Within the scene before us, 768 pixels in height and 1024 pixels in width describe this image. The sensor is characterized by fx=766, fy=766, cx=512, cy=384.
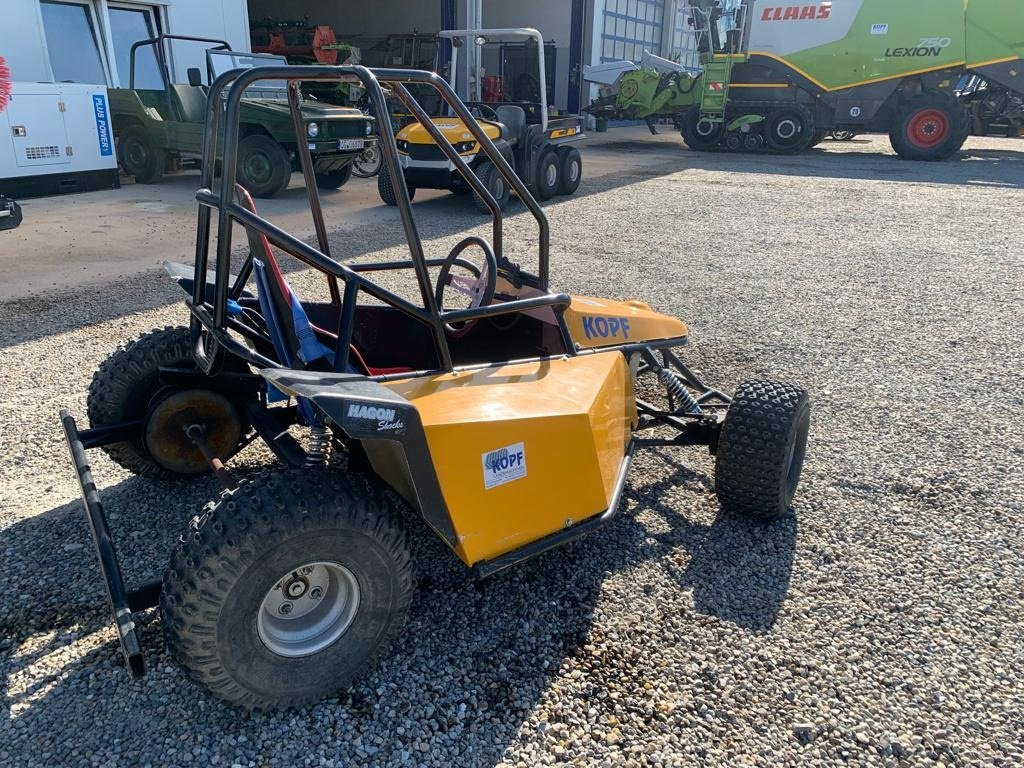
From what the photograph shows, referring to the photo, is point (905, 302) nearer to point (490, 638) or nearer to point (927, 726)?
point (927, 726)

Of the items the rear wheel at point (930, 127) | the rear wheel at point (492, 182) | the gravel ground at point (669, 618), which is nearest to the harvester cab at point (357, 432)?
the gravel ground at point (669, 618)

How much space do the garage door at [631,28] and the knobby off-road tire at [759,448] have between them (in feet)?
73.4

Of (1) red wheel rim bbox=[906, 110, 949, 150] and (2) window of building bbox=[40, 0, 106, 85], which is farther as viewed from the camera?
(1) red wheel rim bbox=[906, 110, 949, 150]

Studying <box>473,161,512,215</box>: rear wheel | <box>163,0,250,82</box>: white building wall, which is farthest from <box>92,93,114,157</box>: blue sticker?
<box>473,161,512,215</box>: rear wheel

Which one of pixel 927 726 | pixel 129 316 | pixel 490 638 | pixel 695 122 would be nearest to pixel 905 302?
pixel 927 726

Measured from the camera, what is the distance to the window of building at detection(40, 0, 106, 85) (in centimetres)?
1137

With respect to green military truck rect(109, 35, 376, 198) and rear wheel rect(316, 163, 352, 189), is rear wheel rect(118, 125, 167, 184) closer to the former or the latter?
green military truck rect(109, 35, 376, 198)

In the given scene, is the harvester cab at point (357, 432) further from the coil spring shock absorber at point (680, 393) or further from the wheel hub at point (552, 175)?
the wheel hub at point (552, 175)

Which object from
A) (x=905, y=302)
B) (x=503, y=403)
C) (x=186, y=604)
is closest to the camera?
(x=186, y=604)

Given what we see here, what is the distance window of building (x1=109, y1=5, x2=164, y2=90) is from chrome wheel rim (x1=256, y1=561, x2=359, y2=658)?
1242 cm

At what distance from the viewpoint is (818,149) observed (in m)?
18.3

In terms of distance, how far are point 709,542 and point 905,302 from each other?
4152mm

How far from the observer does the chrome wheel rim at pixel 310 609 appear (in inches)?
81.0

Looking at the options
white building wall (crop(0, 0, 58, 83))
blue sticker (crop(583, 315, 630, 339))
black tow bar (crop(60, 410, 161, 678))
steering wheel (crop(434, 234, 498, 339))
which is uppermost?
white building wall (crop(0, 0, 58, 83))
